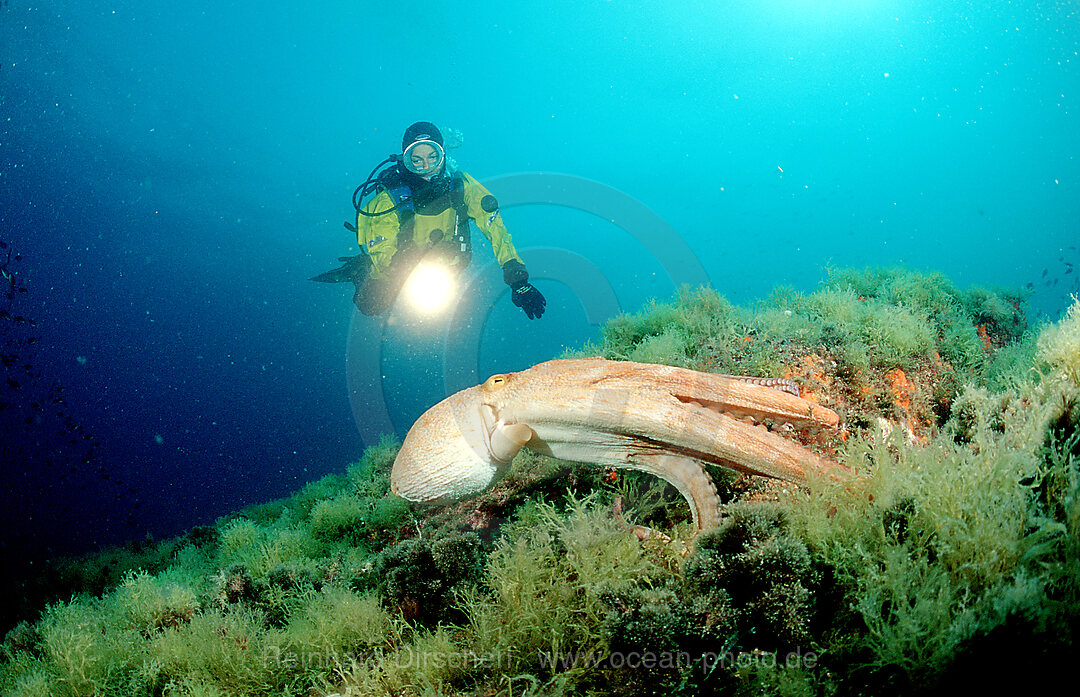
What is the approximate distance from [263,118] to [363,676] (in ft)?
285

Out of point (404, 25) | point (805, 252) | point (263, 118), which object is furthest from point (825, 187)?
point (263, 118)

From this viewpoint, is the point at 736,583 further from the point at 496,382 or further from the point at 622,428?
the point at 496,382

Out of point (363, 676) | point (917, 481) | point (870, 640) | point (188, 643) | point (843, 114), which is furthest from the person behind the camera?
point (843, 114)

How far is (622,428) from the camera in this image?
2711 millimetres

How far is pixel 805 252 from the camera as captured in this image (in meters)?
105

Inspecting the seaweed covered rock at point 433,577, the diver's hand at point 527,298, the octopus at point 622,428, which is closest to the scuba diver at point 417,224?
the diver's hand at point 527,298

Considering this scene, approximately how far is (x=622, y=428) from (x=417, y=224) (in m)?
8.39

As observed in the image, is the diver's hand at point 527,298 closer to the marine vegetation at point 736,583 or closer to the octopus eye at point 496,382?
the marine vegetation at point 736,583

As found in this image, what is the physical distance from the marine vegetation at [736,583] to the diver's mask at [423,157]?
6.99 m

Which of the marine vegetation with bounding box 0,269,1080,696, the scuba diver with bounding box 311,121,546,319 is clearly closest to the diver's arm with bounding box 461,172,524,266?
the scuba diver with bounding box 311,121,546,319

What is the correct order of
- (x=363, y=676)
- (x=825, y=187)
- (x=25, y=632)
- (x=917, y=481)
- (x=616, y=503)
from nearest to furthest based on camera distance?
(x=917, y=481) → (x=363, y=676) → (x=616, y=503) → (x=25, y=632) → (x=825, y=187)

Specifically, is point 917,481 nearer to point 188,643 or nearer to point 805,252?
point 188,643

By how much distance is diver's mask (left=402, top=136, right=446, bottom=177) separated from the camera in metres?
A: 8.91

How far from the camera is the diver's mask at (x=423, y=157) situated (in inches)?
351
